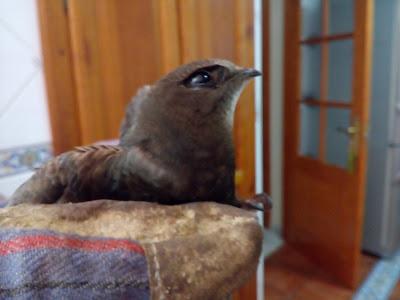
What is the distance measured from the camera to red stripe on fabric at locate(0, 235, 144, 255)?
0.87 ft

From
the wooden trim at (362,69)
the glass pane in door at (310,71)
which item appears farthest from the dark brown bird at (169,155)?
the glass pane in door at (310,71)

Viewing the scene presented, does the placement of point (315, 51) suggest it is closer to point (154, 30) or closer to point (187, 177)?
point (154, 30)

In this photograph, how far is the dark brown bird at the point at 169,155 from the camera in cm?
33

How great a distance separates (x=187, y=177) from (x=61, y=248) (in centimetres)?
12

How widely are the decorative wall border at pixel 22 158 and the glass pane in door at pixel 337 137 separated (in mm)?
1460

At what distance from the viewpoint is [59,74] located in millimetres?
925

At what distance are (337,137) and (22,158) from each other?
1.59 metres

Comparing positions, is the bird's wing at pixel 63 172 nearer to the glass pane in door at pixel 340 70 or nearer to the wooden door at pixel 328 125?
the wooden door at pixel 328 125

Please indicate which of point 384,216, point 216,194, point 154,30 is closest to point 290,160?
point 384,216

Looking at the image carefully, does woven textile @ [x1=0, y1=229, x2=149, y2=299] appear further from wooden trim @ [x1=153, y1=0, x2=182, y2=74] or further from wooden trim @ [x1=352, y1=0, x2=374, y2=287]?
wooden trim @ [x1=352, y1=0, x2=374, y2=287]

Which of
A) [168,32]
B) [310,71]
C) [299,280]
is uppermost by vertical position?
[168,32]

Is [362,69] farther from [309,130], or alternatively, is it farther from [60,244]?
[60,244]

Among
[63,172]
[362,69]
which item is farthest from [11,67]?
[362,69]

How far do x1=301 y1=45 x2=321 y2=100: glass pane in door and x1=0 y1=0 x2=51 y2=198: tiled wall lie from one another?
148 cm
